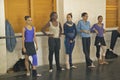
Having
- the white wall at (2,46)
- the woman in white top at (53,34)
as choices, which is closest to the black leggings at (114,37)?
the woman in white top at (53,34)

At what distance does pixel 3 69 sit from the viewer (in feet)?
24.6

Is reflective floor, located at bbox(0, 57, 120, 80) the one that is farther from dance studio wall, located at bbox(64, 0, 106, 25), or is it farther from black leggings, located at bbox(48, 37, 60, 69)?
dance studio wall, located at bbox(64, 0, 106, 25)

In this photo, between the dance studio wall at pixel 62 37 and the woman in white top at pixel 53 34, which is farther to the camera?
the dance studio wall at pixel 62 37

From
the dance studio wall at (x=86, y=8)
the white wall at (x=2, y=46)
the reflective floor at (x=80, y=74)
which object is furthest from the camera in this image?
the dance studio wall at (x=86, y=8)

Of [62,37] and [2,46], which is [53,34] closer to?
[62,37]

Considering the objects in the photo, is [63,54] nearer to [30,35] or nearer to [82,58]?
[82,58]

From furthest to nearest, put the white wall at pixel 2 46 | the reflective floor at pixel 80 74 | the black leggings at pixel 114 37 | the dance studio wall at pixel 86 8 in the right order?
the black leggings at pixel 114 37, the dance studio wall at pixel 86 8, the white wall at pixel 2 46, the reflective floor at pixel 80 74

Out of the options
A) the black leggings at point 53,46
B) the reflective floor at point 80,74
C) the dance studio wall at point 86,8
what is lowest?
the reflective floor at point 80,74

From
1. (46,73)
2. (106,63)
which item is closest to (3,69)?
(46,73)

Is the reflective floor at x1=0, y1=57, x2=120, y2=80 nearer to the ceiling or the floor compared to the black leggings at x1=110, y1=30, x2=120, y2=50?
nearer to the floor

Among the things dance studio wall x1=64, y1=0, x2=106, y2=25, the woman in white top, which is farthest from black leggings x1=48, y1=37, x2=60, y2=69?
dance studio wall x1=64, y1=0, x2=106, y2=25

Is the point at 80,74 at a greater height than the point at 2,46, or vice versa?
the point at 2,46

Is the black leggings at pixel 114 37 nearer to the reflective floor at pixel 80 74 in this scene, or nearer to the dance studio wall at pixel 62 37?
the dance studio wall at pixel 62 37

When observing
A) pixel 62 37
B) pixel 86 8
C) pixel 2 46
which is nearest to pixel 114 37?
pixel 86 8
